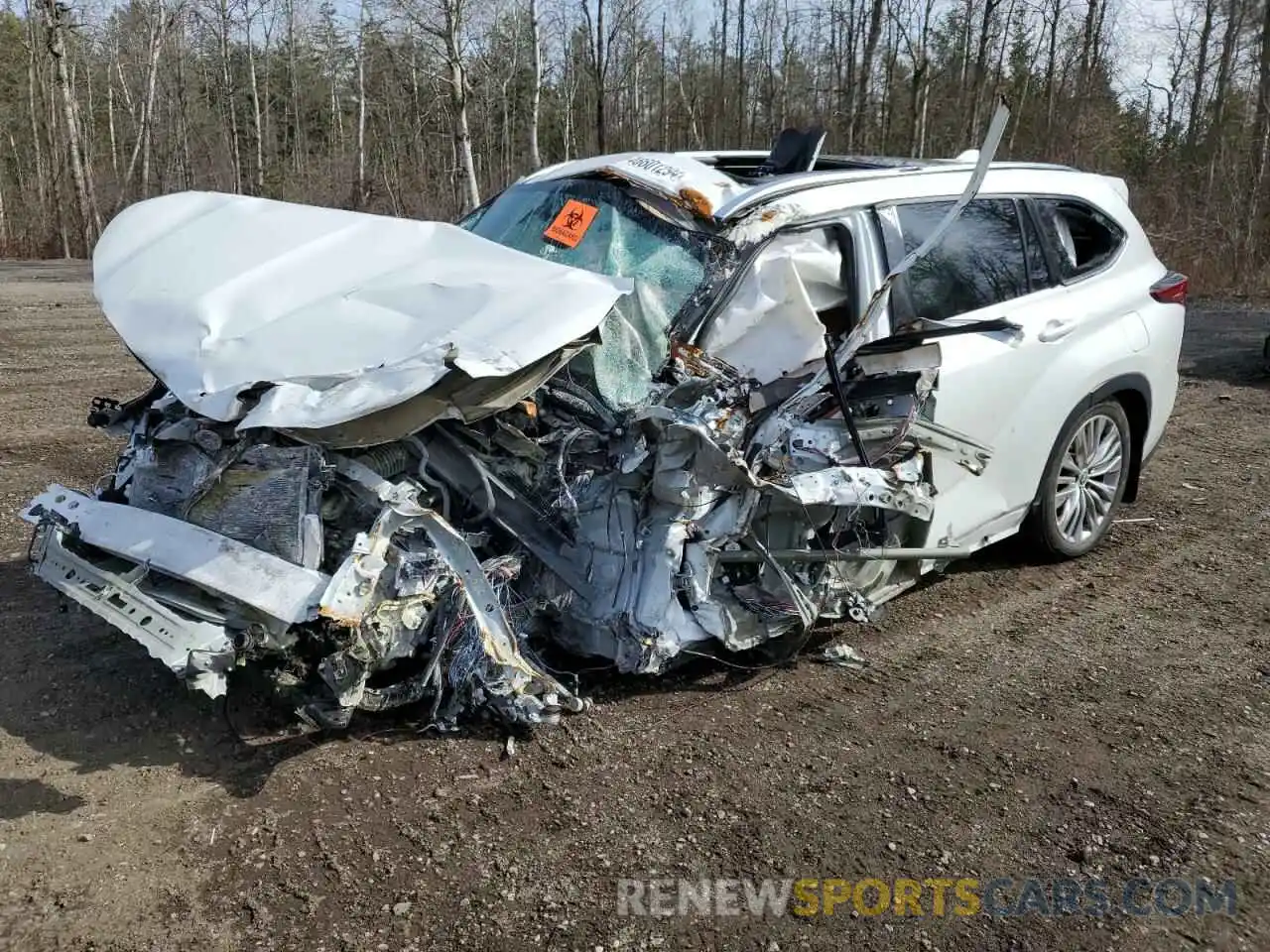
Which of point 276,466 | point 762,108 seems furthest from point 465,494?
point 762,108

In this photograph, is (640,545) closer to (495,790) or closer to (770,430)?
(770,430)

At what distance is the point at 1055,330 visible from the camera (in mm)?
4562

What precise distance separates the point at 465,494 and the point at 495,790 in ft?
3.35

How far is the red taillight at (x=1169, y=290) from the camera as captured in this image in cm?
523

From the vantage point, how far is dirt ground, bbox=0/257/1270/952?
8.69ft

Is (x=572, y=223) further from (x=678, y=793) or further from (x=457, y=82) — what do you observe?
(x=457, y=82)

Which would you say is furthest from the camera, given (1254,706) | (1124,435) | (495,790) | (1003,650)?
(1124,435)

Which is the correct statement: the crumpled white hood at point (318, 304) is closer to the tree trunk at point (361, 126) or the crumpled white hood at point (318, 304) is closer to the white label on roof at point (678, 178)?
the white label on roof at point (678, 178)

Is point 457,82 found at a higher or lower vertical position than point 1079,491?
higher

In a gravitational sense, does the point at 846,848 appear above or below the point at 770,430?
below

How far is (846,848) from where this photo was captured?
2.96 metres

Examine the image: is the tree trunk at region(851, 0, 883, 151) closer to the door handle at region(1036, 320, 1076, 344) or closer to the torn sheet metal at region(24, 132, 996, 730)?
the door handle at region(1036, 320, 1076, 344)

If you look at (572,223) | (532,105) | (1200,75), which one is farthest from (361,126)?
(572,223)

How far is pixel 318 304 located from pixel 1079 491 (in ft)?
12.6
